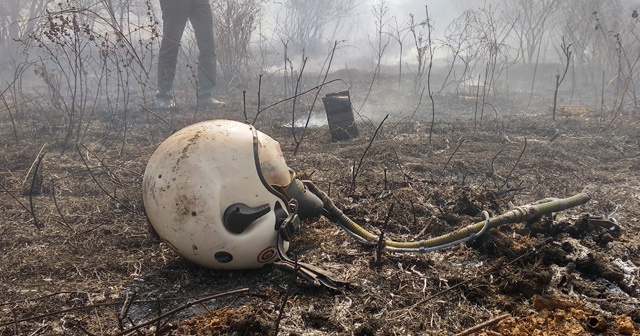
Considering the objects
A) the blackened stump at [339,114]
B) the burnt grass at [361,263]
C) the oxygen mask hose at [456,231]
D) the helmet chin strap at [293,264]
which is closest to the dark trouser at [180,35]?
the blackened stump at [339,114]

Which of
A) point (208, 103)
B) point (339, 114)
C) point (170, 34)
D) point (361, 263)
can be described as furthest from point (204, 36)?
point (361, 263)

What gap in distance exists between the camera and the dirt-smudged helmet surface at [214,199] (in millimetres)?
2361

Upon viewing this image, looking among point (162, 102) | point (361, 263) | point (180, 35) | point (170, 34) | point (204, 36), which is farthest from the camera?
point (204, 36)

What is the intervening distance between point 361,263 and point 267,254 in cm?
57

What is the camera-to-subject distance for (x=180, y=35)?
28.5ft

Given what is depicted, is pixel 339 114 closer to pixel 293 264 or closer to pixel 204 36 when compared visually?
pixel 293 264

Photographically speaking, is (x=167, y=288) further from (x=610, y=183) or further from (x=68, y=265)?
(x=610, y=183)

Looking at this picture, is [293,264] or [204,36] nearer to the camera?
[293,264]

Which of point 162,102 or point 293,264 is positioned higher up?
point 162,102

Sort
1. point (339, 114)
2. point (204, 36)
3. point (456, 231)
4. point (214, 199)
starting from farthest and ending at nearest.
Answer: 1. point (204, 36)
2. point (339, 114)
3. point (456, 231)
4. point (214, 199)

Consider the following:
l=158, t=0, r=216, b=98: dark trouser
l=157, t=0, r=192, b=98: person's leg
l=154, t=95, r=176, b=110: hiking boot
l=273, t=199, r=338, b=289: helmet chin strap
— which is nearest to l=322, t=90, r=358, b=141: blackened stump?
l=158, t=0, r=216, b=98: dark trouser

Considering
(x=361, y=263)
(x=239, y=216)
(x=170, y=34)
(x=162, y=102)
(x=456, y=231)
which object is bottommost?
(x=361, y=263)

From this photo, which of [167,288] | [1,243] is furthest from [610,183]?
[1,243]

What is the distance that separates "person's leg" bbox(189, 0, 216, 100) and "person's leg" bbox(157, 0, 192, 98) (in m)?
0.25
